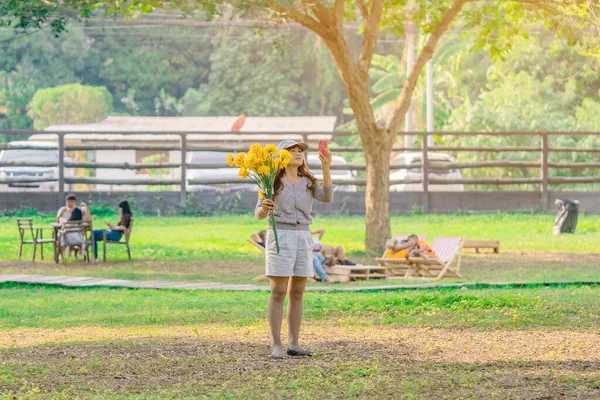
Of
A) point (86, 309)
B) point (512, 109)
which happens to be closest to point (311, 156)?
point (512, 109)

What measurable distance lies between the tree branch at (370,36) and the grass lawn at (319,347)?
6.21 m

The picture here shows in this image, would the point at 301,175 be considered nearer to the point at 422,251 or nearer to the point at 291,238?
the point at 291,238

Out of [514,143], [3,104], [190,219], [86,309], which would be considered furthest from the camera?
[3,104]

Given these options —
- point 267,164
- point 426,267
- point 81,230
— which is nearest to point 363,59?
point 426,267

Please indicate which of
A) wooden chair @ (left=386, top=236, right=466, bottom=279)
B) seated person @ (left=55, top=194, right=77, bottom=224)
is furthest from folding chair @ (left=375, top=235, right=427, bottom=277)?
seated person @ (left=55, top=194, right=77, bottom=224)

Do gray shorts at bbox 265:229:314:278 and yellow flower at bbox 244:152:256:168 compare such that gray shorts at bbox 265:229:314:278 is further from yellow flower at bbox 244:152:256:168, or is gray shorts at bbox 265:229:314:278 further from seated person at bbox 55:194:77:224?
seated person at bbox 55:194:77:224

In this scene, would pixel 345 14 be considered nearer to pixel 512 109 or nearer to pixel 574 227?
pixel 574 227

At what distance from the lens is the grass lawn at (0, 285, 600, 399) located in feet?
25.2

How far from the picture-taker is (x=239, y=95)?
5531 cm

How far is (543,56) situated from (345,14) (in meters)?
25.2

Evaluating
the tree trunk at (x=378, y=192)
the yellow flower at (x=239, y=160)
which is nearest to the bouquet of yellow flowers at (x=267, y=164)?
the yellow flower at (x=239, y=160)

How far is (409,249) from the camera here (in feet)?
56.8

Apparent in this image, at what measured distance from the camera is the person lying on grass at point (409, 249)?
17.2m

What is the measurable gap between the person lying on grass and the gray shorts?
8.20 m
